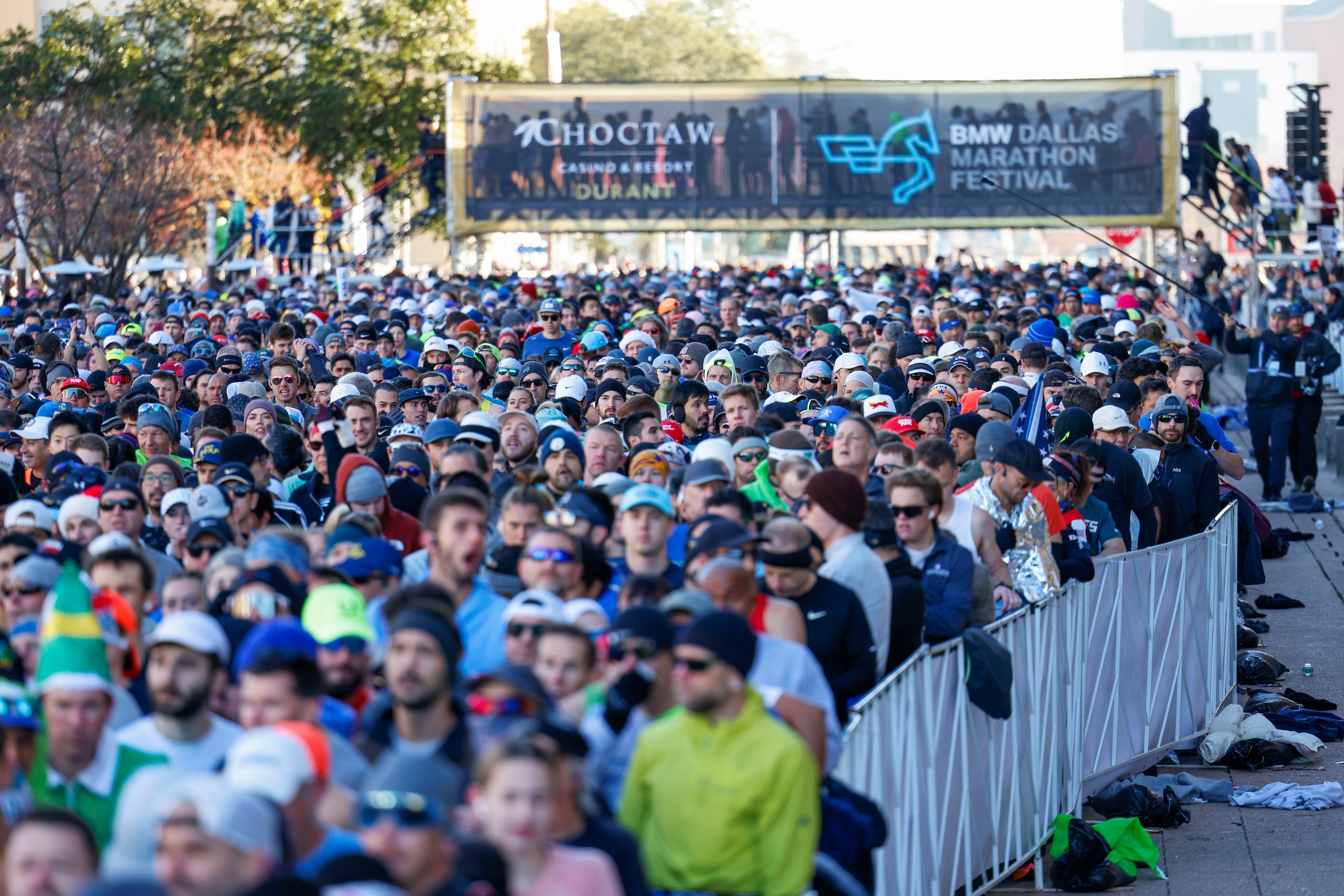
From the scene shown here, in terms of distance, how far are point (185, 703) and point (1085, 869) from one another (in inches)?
188

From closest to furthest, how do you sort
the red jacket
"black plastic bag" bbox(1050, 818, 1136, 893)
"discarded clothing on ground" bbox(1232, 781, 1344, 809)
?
"black plastic bag" bbox(1050, 818, 1136, 893), the red jacket, "discarded clothing on ground" bbox(1232, 781, 1344, 809)

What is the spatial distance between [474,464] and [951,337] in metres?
9.51

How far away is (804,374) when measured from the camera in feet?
44.9

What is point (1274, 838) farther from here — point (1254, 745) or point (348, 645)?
point (348, 645)

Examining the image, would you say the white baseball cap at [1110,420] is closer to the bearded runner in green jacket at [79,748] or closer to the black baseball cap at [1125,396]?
the black baseball cap at [1125,396]

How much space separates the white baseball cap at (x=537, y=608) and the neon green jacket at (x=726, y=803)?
0.60 meters

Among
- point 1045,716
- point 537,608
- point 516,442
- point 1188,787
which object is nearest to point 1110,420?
point 1188,787

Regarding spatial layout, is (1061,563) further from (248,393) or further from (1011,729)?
(248,393)

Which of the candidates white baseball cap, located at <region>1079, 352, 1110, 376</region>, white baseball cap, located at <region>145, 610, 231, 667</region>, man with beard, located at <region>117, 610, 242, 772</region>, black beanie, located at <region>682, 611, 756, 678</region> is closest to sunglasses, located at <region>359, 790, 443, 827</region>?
man with beard, located at <region>117, 610, 242, 772</region>

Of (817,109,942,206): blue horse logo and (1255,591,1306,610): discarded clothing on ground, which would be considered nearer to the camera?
(1255,591,1306,610): discarded clothing on ground

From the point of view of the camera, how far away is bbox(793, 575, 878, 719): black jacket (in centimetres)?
646

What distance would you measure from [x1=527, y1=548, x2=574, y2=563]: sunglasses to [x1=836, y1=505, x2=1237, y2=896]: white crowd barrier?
3.51 feet

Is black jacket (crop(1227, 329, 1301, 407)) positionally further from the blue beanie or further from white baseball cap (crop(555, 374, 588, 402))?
the blue beanie

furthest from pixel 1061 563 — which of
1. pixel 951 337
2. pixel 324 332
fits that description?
pixel 324 332
